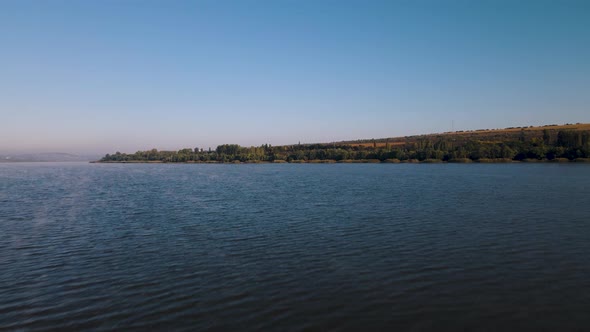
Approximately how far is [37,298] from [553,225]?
2424 cm

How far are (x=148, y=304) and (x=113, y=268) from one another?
4261 millimetres

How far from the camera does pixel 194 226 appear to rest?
21.5m

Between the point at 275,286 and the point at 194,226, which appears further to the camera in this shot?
the point at 194,226

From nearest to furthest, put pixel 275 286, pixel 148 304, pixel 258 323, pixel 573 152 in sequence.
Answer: pixel 258 323
pixel 148 304
pixel 275 286
pixel 573 152

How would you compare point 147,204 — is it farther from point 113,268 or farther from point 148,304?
point 148,304

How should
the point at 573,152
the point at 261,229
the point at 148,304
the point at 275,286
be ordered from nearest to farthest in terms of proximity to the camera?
the point at 148,304 < the point at 275,286 < the point at 261,229 < the point at 573,152

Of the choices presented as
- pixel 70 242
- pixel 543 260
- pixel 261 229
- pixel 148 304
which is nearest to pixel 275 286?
pixel 148 304

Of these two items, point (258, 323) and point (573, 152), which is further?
point (573, 152)

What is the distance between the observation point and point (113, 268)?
1376cm

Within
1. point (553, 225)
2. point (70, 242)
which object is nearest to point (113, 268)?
point (70, 242)

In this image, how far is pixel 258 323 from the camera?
364 inches

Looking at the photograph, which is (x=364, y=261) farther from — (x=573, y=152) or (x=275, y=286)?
(x=573, y=152)

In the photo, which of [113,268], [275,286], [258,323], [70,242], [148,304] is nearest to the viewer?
[258,323]

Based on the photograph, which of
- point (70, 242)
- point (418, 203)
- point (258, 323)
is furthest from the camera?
point (418, 203)
